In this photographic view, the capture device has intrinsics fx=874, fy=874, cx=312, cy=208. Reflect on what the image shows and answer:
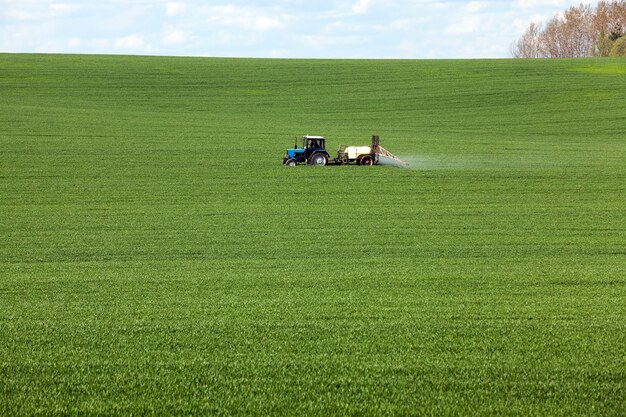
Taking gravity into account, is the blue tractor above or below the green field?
above

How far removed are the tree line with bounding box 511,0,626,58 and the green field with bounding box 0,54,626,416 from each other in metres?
53.6

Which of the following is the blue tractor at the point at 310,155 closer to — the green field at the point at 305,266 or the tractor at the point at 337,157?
the tractor at the point at 337,157

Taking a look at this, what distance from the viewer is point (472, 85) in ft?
193

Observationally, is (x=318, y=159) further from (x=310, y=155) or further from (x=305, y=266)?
A: (x=305, y=266)

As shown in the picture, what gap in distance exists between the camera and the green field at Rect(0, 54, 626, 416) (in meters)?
8.94

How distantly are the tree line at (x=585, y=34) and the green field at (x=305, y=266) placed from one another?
53.6 metres

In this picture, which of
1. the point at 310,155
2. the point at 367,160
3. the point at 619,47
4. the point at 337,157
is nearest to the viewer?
the point at 310,155

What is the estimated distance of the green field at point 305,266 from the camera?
894 cm

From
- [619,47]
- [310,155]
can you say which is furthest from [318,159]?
[619,47]

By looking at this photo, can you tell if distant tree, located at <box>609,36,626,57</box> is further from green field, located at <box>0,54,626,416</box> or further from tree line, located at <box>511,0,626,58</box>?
green field, located at <box>0,54,626,416</box>

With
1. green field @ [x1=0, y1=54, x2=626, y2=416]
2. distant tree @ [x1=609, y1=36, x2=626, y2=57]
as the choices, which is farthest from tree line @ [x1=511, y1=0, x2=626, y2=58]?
green field @ [x1=0, y1=54, x2=626, y2=416]

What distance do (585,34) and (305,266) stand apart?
306 feet

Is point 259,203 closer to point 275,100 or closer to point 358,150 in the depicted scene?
point 358,150

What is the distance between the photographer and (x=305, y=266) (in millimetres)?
→ 16891
